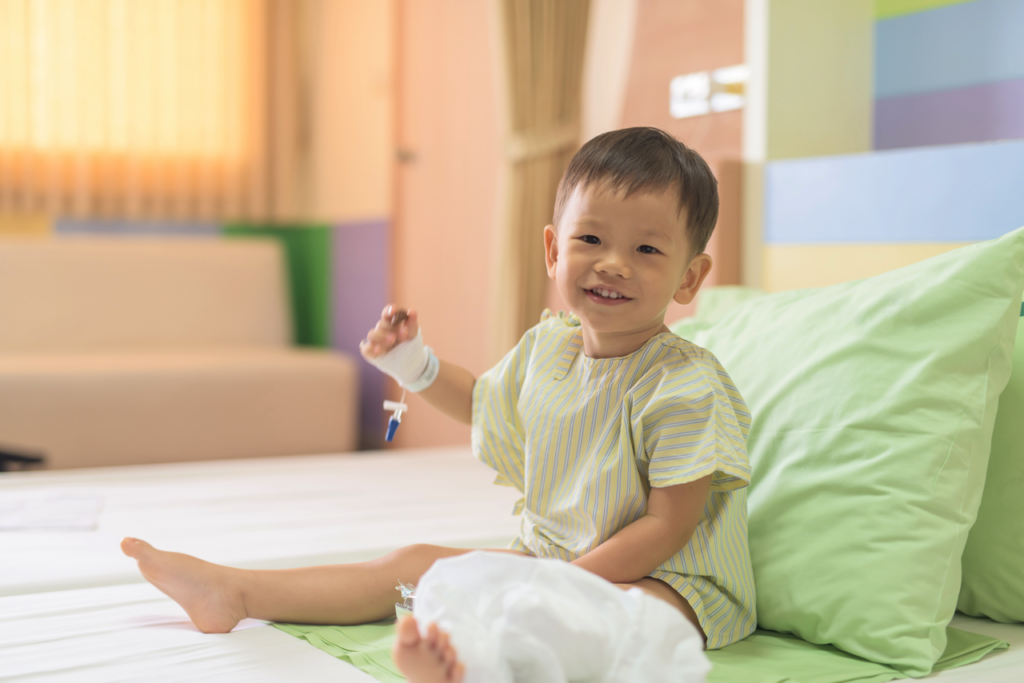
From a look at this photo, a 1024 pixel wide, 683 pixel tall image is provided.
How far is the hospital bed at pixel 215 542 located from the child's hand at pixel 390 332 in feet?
1.00

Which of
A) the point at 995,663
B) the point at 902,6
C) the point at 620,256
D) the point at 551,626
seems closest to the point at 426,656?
the point at 551,626

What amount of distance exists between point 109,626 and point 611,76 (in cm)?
169

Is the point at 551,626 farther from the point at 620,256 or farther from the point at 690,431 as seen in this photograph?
the point at 620,256

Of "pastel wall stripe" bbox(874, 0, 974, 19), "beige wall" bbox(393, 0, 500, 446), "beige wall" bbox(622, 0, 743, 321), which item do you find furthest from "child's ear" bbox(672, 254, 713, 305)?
"beige wall" bbox(393, 0, 500, 446)

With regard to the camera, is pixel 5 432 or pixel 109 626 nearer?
pixel 109 626

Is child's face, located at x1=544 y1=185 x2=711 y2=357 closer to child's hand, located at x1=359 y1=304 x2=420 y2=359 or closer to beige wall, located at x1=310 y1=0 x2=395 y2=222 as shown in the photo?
child's hand, located at x1=359 y1=304 x2=420 y2=359

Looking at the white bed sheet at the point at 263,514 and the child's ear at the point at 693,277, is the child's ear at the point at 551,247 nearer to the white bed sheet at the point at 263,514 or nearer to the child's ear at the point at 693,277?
the child's ear at the point at 693,277

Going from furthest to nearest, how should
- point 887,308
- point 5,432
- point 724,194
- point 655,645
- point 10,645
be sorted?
point 5,432 < point 724,194 < point 887,308 < point 10,645 < point 655,645

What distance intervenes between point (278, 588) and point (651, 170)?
0.57 metres

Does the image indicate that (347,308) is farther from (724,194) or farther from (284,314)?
(724,194)

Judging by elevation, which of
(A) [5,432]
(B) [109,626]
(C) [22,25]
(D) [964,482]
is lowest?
(A) [5,432]

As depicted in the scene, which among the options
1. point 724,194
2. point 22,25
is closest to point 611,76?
point 724,194

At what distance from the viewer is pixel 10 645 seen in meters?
0.91

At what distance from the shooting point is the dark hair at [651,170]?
950mm
